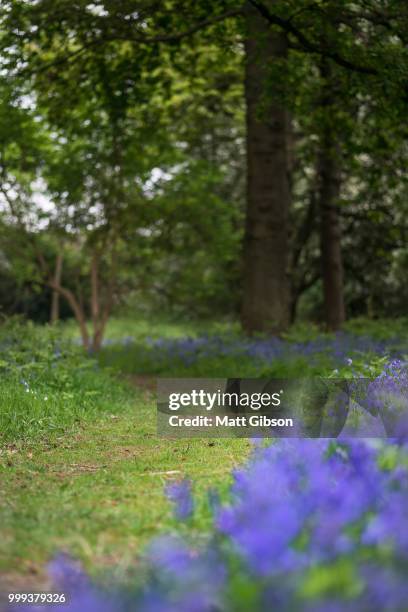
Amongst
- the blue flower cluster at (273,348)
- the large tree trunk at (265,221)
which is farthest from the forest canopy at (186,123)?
the blue flower cluster at (273,348)

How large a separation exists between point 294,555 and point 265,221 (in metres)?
10.5

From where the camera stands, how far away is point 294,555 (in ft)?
7.31

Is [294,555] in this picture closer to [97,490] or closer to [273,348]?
[97,490]

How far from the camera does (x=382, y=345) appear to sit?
988 centimetres

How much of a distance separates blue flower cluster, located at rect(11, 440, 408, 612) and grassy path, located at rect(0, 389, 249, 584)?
270mm

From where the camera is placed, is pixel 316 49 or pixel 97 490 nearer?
pixel 97 490

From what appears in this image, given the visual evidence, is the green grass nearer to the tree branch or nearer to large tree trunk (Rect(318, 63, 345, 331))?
the tree branch

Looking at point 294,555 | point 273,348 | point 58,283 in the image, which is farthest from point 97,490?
point 58,283

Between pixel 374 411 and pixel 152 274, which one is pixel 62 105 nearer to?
pixel 152 274

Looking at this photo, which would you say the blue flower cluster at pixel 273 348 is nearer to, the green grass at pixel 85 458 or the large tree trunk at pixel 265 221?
the green grass at pixel 85 458

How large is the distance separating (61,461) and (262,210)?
781cm

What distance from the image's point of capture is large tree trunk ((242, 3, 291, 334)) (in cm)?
1238

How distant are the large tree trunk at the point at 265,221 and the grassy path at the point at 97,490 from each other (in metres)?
5.56

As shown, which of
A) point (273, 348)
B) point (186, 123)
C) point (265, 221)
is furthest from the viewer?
point (186, 123)
